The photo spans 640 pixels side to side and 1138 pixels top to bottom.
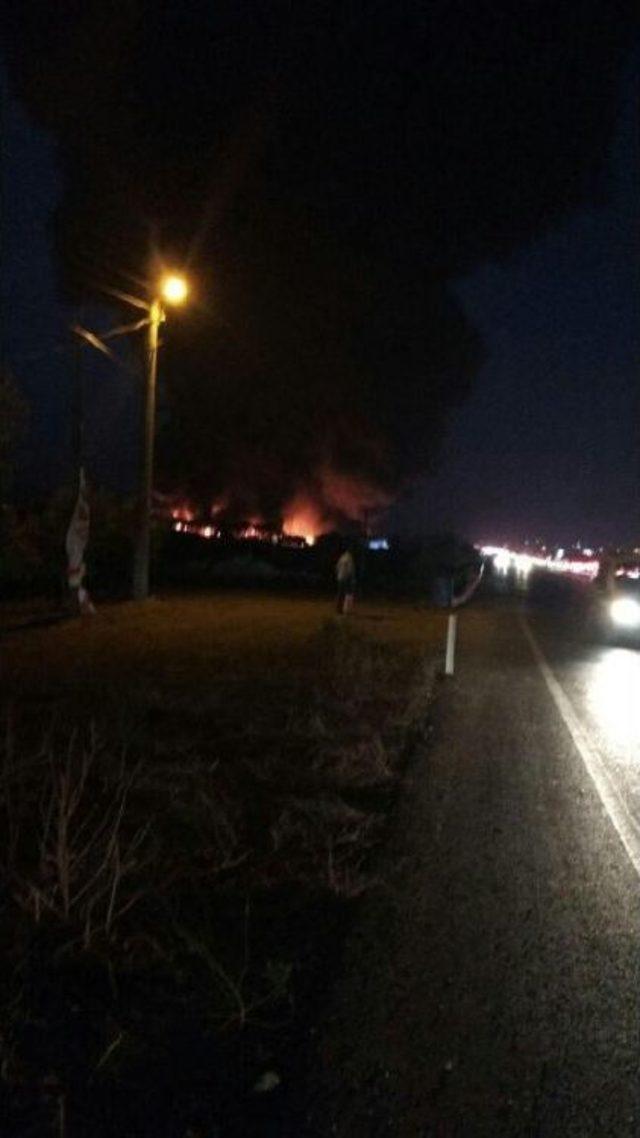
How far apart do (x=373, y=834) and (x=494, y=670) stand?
10.2 metres

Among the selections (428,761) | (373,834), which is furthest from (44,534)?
(373,834)

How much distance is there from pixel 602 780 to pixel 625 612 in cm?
A: 1821

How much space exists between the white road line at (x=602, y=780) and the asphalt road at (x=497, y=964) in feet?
0.09

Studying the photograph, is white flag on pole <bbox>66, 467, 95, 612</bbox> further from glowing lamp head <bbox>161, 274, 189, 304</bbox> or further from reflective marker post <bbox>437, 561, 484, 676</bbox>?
reflective marker post <bbox>437, 561, 484, 676</bbox>

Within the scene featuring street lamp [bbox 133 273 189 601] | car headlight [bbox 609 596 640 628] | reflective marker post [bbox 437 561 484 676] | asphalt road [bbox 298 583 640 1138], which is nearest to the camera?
asphalt road [bbox 298 583 640 1138]

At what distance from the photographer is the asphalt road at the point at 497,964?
12.8 ft

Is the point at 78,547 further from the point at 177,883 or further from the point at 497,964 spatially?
the point at 497,964

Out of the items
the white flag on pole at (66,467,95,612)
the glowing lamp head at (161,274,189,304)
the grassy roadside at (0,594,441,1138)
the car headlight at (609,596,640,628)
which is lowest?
the grassy roadside at (0,594,441,1138)

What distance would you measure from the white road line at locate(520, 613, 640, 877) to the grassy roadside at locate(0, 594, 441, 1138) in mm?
1533

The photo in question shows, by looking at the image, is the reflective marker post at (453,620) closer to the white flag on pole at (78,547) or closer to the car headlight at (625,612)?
the car headlight at (625,612)

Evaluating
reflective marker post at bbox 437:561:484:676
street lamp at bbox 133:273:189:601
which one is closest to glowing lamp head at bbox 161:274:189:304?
street lamp at bbox 133:273:189:601

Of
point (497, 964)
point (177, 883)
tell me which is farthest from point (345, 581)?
point (497, 964)

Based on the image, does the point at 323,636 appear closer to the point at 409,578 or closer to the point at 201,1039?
the point at 201,1039

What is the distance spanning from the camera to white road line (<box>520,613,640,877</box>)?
736cm
